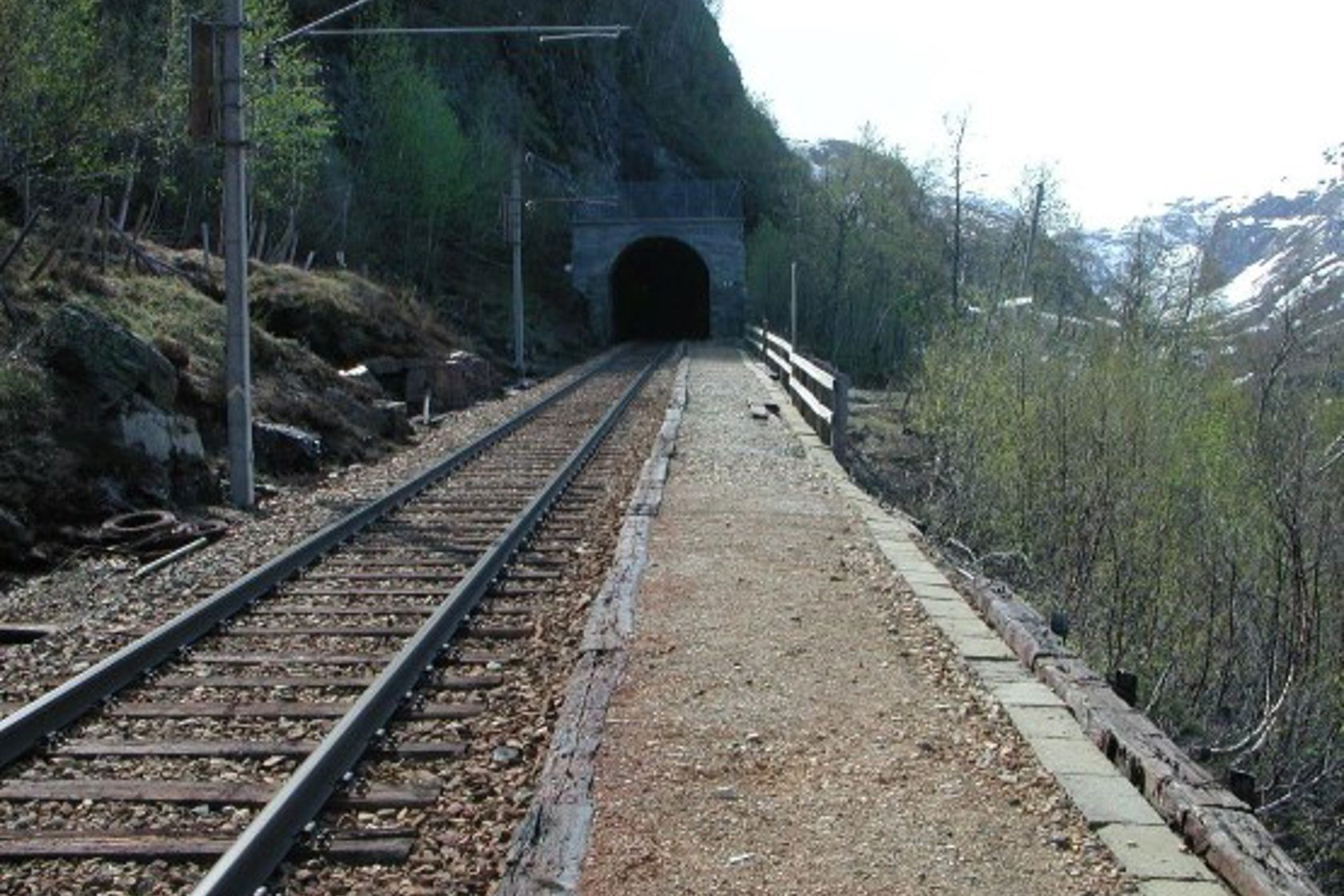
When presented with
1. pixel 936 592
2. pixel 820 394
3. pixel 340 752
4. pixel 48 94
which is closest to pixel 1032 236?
pixel 820 394

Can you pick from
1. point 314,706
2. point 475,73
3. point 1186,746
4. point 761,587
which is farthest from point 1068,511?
point 475,73

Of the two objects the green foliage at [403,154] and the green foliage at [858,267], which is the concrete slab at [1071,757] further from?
the green foliage at [858,267]

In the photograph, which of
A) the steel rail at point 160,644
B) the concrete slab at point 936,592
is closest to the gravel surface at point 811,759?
the concrete slab at point 936,592

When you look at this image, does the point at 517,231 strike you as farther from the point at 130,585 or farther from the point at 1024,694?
the point at 1024,694

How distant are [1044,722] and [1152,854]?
57.2 inches

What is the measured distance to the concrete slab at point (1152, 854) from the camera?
4.44 meters

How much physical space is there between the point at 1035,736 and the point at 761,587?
3.36m

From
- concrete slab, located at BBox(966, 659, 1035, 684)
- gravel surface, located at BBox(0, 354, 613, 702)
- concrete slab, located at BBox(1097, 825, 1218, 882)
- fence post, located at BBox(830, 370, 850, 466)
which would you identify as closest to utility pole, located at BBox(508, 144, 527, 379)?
fence post, located at BBox(830, 370, 850, 466)

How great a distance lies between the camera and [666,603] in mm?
8500

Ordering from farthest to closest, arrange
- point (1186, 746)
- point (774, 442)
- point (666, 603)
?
point (774, 442) < point (1186, 746) < point (666, 603)

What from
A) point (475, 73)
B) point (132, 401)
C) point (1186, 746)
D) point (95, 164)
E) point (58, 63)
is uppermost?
point (475, 73)

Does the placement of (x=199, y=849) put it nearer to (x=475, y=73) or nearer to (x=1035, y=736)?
(x=1035, y=736)

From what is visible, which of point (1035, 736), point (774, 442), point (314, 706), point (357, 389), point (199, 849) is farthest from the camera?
point (357, 389)

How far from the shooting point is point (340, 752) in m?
5.66
